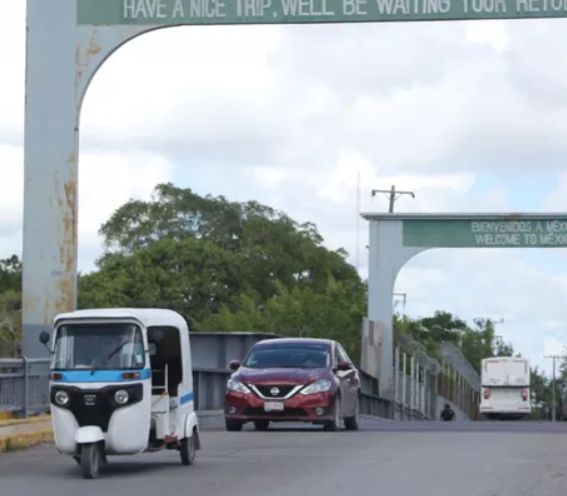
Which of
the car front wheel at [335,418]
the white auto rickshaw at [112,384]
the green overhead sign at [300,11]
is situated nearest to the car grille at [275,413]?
the car front wheel at [335,418]

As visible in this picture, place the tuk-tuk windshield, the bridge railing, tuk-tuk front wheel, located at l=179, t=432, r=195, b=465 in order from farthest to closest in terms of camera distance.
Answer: the bridge railing < tuk-tuk front wheel, located at l=179, t=432, r=195, b=465 < the tuk-tuk windshield

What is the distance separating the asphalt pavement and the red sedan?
66.3 inches

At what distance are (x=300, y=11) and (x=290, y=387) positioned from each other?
20.9 feet

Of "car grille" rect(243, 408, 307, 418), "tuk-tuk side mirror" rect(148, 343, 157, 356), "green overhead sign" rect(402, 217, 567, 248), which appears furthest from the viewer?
"green overhead sign" rect(402, 217, 567, 248)

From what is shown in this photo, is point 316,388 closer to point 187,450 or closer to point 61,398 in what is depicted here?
point 187,450

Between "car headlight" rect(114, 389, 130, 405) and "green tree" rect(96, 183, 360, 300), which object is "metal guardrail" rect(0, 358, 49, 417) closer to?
"car headlight" rect(114, 389, 130, 405)

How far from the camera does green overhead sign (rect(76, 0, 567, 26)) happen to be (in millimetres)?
24406

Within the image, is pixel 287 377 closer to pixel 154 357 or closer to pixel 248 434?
pixel 248 434

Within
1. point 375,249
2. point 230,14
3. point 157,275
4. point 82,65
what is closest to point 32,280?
point 82,65

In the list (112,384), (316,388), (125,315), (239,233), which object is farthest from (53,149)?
(239,233)

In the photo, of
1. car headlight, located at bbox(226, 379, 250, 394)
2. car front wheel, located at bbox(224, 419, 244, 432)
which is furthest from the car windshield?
car front wheel, located at bbox(224, 419, 244, 432)

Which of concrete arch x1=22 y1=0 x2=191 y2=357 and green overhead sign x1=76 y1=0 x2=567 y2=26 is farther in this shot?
concrete arch x1=22 y1=0 x2=191 y2=357

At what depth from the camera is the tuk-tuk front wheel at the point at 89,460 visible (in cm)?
1525

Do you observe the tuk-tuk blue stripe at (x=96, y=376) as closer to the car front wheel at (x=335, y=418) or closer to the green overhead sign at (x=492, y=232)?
the car front wheel at (x=335, y=418)
